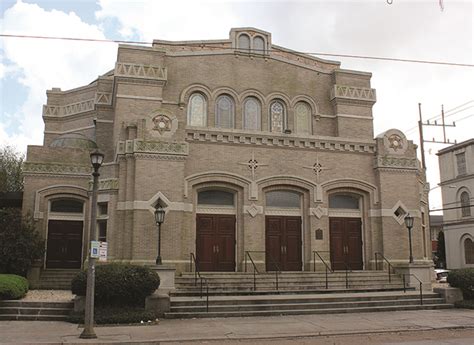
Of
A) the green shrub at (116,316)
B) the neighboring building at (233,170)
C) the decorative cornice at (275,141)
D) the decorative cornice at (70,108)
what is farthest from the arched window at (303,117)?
the green shrub at (116,316)

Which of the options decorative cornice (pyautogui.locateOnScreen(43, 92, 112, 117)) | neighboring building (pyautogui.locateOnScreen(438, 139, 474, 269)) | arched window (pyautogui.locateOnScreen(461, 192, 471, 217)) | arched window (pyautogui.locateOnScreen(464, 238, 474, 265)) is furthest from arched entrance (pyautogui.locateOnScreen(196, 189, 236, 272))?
arched window (pyautogui.locateOnScreen(464, 238, 474, 265))

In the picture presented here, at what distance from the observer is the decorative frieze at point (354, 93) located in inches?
1128

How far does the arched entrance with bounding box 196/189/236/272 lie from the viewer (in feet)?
70.1

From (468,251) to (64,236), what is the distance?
38322 mm

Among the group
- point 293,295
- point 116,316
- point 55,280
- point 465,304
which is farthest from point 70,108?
point 465,304

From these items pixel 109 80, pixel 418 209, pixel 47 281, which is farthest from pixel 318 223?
pixel 109 80

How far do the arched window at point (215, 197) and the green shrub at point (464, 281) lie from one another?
9311 mm

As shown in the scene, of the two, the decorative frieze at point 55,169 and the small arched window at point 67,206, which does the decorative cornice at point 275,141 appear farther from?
the small arched window at point 67,206

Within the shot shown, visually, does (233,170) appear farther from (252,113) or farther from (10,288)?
(10,288)

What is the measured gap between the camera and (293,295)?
1844 centimetres

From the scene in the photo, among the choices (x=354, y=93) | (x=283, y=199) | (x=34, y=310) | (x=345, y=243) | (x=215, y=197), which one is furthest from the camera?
Answer: (x=354, y=93)

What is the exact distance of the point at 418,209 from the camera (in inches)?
928

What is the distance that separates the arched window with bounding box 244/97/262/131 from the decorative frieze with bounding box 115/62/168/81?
4650 mm

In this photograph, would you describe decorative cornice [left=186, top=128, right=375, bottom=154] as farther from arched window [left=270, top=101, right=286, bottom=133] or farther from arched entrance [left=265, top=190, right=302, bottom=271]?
arched window [left=270, top=101, right=286, bottom=133]
